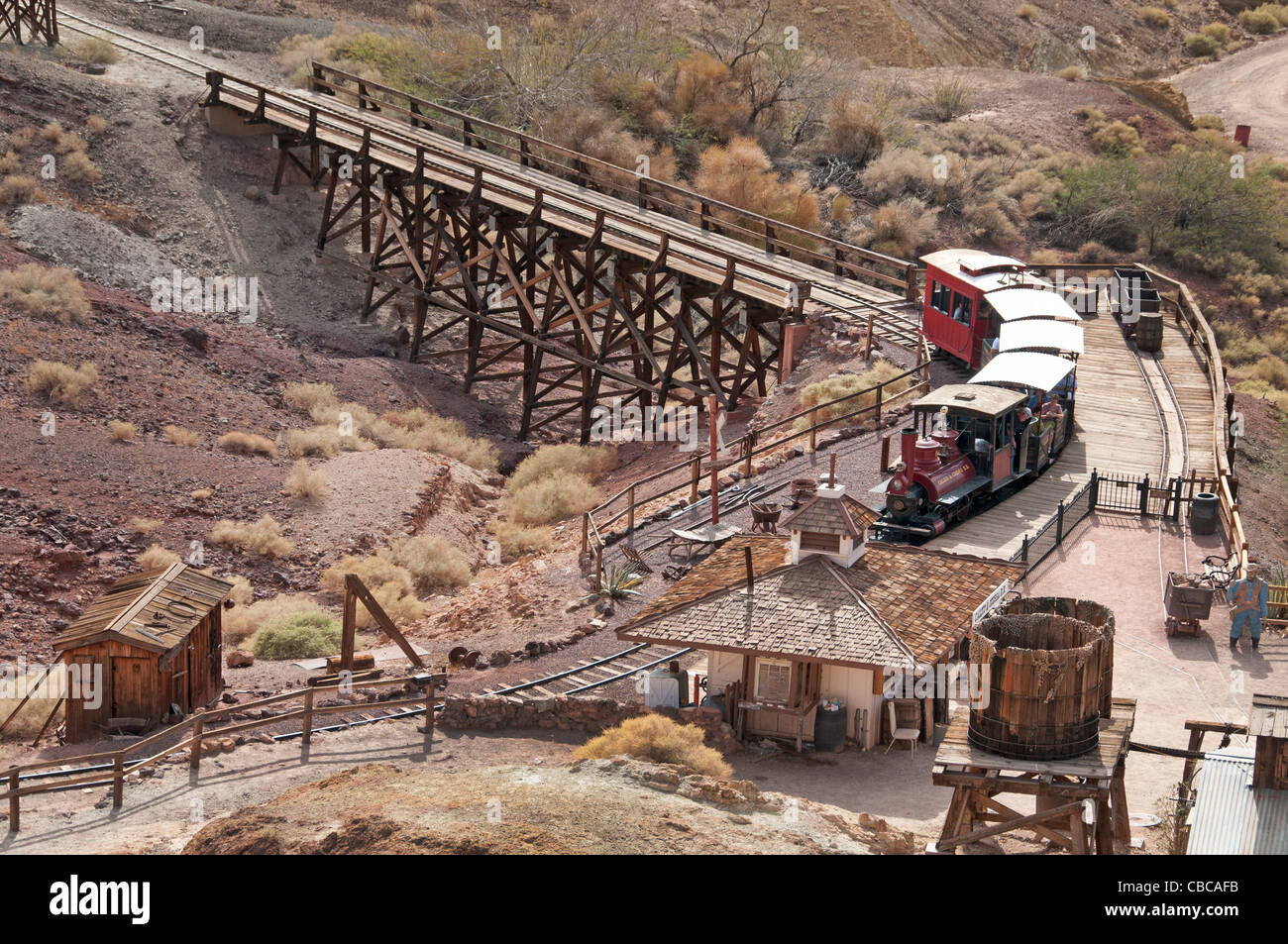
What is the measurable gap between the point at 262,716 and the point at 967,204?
120 feet

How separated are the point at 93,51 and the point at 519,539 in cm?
2556

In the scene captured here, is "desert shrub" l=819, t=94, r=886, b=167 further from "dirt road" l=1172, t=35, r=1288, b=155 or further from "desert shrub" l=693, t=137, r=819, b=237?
"dirt road" l=1172, t=35, r=1288, b=155

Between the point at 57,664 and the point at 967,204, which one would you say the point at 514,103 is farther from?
the point at 57,664

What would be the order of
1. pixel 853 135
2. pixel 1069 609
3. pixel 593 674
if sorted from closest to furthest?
pixel 1069 609, pixel 593 674, pixel 853 135

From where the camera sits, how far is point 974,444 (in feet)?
82.7

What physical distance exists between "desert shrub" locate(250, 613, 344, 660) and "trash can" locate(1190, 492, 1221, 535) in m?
14.0

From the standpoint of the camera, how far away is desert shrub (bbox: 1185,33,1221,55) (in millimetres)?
72438

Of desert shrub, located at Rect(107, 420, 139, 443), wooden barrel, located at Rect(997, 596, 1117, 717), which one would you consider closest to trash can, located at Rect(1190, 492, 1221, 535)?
wooden barrel, located at Rect(997, 596, 1117, 717)

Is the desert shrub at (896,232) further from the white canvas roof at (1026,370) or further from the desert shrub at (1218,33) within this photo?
the desert shrub at (1218,33)

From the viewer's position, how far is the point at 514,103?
169ft

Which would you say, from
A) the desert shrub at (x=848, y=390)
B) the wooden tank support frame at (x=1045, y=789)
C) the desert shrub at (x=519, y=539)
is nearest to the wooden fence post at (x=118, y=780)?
the wooden tank support frame at (x=1045, y=789)

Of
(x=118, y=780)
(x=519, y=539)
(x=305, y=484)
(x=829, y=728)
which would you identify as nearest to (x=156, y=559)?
(x=305, y=484)

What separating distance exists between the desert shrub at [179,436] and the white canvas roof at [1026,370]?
15250 millimetres

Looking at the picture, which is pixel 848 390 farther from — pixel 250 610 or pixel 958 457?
pixel 250 610
